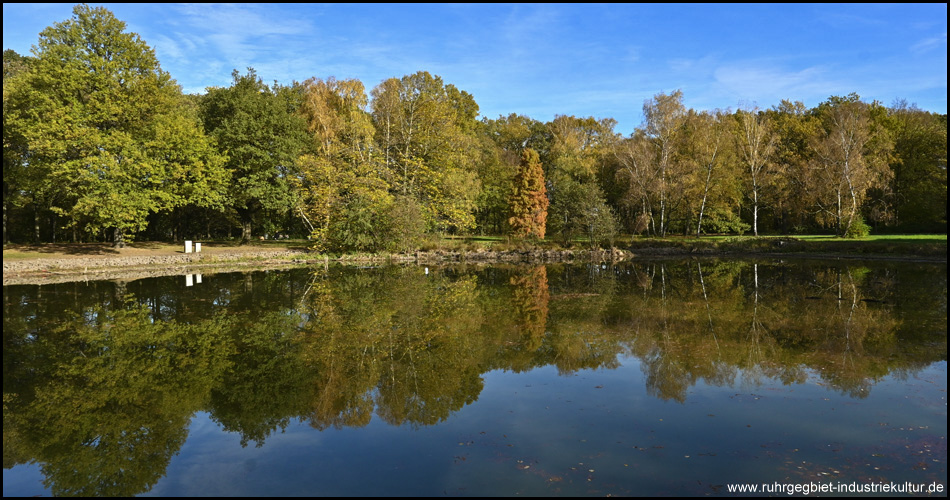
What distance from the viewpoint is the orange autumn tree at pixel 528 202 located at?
4341 cm

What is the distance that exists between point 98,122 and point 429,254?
2073 centimetres

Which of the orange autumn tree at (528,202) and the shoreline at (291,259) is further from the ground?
the orange autumn tree at (528,202)

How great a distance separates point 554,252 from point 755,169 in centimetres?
2195

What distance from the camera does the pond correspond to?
19.8 feet

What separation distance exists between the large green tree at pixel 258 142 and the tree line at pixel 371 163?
155 millimetres

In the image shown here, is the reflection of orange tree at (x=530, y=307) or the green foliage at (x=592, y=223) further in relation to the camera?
the green foliage at (x=592, y=223)

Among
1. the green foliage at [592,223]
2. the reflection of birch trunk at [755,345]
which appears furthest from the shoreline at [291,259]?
the reflection of birch trunk at [755,345]

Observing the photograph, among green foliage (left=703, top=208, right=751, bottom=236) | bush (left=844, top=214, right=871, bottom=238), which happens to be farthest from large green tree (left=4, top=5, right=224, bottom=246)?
bush (left=844, top=214, right=871, bottom=238)

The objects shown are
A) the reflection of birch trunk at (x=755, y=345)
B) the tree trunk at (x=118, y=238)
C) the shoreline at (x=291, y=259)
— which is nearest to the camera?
A: the reflection of birch trunk at (x=755, y=345)

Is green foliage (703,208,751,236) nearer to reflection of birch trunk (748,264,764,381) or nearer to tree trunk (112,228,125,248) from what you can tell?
reflection of birch trunk (748,264,764,381)

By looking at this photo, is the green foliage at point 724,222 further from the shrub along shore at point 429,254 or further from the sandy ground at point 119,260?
the sandy ground at point 119,260

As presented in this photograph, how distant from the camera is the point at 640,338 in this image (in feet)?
40.7

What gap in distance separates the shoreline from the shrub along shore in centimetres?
4

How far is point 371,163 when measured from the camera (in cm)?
3691
